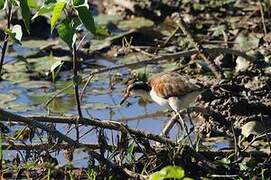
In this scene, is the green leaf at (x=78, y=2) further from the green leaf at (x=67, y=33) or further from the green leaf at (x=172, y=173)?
the green leaf at (x=172, y=173)

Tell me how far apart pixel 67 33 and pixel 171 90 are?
171cm

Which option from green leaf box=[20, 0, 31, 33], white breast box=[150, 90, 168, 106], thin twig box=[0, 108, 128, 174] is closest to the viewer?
green leaf box=[20, 0, 31, 33]

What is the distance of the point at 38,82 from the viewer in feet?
27.7

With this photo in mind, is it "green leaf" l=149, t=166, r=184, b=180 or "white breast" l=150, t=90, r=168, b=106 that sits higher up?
"green leaf" l=149, t=166, r=184, b=180

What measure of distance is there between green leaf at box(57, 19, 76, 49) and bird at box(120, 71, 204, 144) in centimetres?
151

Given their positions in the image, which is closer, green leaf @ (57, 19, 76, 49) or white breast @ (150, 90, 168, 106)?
green leaf @ (57, 19, 76, 49)

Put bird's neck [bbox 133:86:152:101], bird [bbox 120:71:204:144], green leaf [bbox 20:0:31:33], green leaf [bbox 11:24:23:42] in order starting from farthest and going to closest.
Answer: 1. bird's neck [bbox 133:86:152:101]
2. bird [bbox 120:71:204:144]
3. green leaf [bbox 11:24:23:42]
4. green leaf [bbox 20:0:31:33]

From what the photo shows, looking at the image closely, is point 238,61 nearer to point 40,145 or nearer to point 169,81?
point 169,81

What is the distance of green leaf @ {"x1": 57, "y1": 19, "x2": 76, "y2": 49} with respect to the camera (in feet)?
16.0

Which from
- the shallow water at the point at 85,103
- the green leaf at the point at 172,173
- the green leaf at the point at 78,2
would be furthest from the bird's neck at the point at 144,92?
the green leaf at the point at 172,173

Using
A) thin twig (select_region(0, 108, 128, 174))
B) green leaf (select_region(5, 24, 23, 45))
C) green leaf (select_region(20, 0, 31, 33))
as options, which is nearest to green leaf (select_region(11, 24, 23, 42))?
green leaf (select_region(5, 24, 23, 45))

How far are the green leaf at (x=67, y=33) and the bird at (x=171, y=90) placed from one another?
1.51 meters

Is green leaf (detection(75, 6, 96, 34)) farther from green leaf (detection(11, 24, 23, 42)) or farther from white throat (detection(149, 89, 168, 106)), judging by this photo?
white throat (detection(149, 89, 168, 106))

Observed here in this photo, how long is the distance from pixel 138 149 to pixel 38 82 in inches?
131
